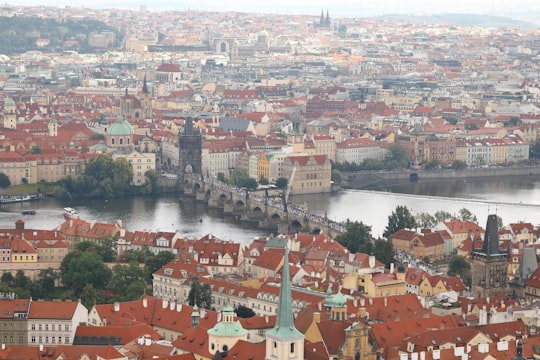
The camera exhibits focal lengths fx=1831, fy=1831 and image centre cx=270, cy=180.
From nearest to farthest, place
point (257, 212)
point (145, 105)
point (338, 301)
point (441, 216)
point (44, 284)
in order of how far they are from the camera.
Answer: point (338, 301), point (44, 284), point (441, 216), point (257, 212), point (145, 105)

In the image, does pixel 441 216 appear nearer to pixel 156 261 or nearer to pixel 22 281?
pixel 156 261

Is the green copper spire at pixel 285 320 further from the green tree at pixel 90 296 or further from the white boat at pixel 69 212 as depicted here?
the white boat at pixel 69 212

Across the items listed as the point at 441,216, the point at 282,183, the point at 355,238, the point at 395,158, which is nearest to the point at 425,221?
the point at 441,216

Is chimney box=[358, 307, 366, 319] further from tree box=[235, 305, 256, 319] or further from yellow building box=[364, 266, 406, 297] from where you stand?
yellow building box=[364, 266, 406, 297]

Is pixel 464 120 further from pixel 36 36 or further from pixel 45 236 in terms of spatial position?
pixel 36 36

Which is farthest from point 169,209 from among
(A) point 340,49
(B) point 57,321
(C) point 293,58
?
(A) point 340,49

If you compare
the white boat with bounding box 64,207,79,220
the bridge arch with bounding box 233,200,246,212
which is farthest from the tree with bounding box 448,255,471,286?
the bridge arch with bounding box 233,200,246,212

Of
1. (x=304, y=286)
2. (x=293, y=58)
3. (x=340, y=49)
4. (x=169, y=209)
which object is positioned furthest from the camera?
(x=340, y=49)
